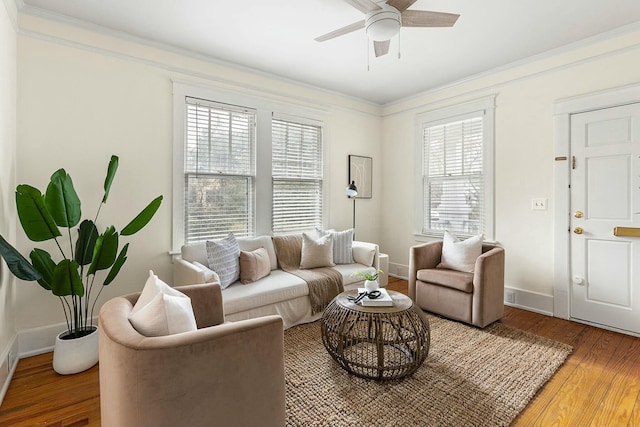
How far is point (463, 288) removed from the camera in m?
2.90

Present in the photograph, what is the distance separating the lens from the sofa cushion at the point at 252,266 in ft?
9.62

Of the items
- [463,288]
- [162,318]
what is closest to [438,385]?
[463,288]

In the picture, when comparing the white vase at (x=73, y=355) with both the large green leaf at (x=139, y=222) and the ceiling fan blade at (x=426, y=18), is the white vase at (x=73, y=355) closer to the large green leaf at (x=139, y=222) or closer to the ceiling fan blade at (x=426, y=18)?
the large green leaf at (x=139, y=222)

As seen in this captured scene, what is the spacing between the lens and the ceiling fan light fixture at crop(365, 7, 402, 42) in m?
2.07

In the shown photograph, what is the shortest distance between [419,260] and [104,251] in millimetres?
2877

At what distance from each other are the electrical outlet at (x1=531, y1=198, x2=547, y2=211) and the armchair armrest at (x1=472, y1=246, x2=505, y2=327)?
0.82 m

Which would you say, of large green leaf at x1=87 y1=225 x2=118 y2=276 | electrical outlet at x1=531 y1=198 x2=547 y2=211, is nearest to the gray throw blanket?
→ large green leaf at x1=87 y1=225 x2=118 y2=276

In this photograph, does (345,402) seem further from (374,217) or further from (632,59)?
(632,59)

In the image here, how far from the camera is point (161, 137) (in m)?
3.04

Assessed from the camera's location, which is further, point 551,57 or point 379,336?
point 551,57

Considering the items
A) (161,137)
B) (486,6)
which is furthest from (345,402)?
(486,6)

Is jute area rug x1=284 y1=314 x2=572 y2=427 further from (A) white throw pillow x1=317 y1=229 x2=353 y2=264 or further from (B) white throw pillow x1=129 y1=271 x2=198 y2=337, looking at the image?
(A) white throw pillow x1=317 y1=229 x2=353 y2=264

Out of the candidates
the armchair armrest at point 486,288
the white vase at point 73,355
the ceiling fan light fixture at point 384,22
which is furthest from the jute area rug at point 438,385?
the ceiling fan light fixture at point 384,22

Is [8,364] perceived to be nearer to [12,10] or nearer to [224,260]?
[224,260]
